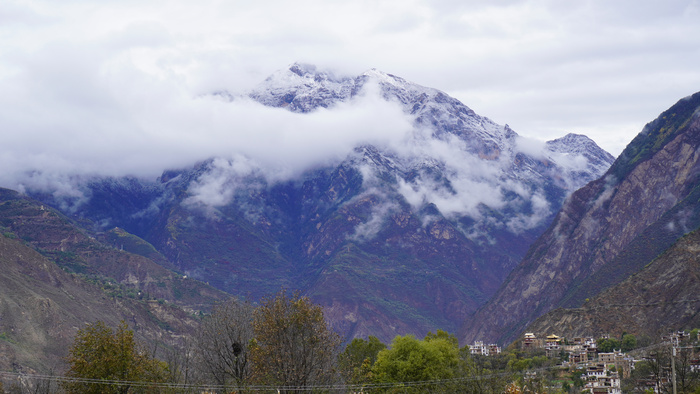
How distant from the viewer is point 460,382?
79.6 meters

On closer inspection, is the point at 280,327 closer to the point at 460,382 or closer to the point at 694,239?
the point at 460,382

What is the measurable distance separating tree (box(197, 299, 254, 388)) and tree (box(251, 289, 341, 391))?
5.32 meters

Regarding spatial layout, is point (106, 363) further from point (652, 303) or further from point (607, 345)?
point (652, 303)

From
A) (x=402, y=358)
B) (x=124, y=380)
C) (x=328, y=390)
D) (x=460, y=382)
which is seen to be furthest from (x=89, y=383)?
(x=402, y=358)

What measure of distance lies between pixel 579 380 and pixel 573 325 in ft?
230

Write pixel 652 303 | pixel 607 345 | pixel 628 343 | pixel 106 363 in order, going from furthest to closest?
pixel 652 303
pixel 628 343
pixel 607 345
pixel 106 363

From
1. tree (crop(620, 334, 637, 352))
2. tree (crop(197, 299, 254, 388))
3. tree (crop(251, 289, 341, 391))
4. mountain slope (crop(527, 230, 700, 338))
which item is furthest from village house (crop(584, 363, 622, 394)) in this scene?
tree (crop(197, 299, 254, 388))

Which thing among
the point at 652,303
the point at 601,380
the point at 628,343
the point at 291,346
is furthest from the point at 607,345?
the point at 291,346

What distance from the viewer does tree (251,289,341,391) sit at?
213 feet

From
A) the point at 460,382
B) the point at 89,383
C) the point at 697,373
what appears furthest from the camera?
the point at 697,373

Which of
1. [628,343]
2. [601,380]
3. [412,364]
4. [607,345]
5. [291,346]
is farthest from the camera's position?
[628,343]

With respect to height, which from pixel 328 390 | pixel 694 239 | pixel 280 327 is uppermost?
pixel 694 239

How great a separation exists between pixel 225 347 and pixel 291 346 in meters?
9.19

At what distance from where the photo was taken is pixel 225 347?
7181 centimetres
